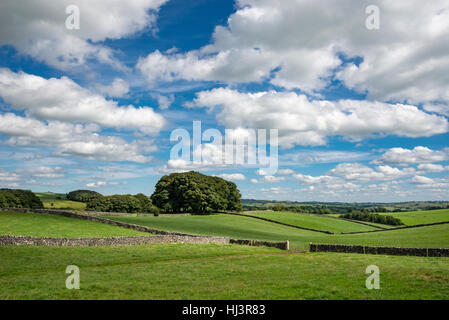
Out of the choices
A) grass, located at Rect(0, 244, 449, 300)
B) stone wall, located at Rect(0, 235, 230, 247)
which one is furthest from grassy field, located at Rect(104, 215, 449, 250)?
grass, located at Rect(0, 244, 449, 300)

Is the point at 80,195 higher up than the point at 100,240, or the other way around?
the point at 80,195

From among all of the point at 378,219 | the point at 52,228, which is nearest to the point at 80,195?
the point at 52,228

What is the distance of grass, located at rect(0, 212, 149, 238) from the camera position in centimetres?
3297

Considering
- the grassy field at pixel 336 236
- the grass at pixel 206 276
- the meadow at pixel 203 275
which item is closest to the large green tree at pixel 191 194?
the grassy field at pixel 336 236

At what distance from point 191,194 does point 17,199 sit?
4769cm

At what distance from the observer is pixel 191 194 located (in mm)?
73750

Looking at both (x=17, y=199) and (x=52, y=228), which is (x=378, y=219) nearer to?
(x=52, y=228)

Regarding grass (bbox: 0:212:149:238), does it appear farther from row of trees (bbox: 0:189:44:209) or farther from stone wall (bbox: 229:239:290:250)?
row of trees (bbox: 0:189:44:209)

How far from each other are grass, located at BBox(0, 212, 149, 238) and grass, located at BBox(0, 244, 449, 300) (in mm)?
8507

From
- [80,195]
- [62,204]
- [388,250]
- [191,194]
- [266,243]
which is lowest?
[62,204]

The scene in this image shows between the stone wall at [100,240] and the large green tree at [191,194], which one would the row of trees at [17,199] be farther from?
the stone wall at [100,240]
